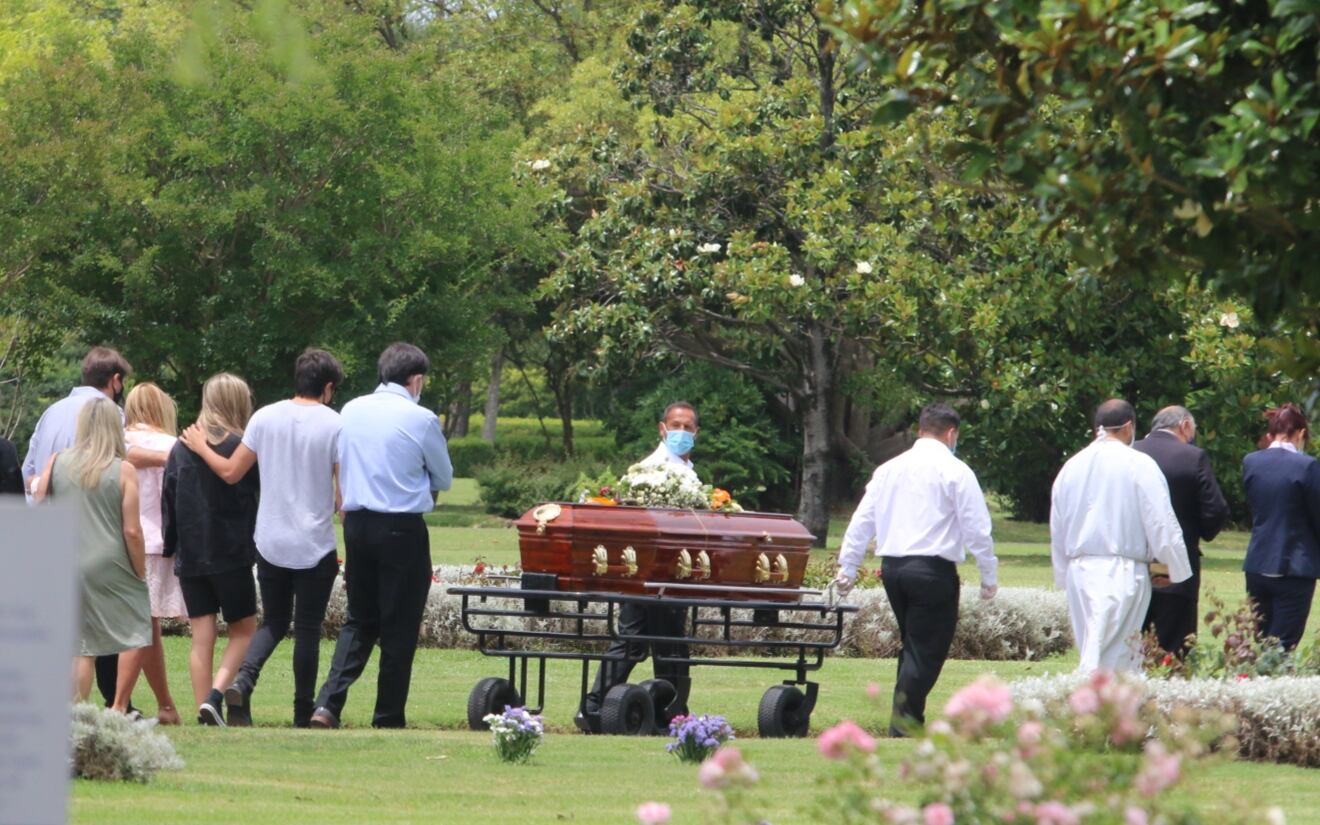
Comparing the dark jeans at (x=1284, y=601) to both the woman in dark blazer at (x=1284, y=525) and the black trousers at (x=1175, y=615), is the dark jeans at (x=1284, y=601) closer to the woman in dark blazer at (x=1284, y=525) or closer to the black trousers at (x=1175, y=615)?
the woman in dark blazer at (x=1284, y=525)

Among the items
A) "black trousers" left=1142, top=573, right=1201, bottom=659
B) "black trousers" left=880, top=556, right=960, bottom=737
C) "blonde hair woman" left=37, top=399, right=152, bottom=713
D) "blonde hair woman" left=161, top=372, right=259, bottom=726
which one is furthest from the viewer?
"black trousers" left=1142, top=573, right=1201, bottom=659

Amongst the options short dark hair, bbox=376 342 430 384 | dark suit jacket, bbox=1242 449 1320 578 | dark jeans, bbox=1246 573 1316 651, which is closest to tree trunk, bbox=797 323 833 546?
dark jeans, bbox=1246 573 1316 651

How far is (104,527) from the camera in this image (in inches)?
373

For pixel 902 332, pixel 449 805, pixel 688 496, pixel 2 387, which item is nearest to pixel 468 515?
pixel 2 387

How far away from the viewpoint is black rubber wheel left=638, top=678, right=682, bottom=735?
439 inches

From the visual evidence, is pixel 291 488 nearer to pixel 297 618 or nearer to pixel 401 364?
pixel 297 618

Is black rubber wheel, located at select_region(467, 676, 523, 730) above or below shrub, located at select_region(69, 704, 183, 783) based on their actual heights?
below

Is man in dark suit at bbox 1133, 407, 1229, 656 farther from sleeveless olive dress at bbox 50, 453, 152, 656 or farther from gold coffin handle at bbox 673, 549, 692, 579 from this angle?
sleeveless olive dress at bbox 50, 453, 152, 656

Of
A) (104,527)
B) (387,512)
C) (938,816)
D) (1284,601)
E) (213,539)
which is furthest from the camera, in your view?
(1284,601)

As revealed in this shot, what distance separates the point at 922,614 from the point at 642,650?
175 cm

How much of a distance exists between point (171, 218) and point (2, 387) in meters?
16.3

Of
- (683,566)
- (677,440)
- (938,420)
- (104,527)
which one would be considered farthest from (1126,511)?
(104,527)

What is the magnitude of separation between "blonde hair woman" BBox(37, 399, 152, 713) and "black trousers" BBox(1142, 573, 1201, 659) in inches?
218

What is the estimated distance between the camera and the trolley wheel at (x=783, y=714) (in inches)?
424
